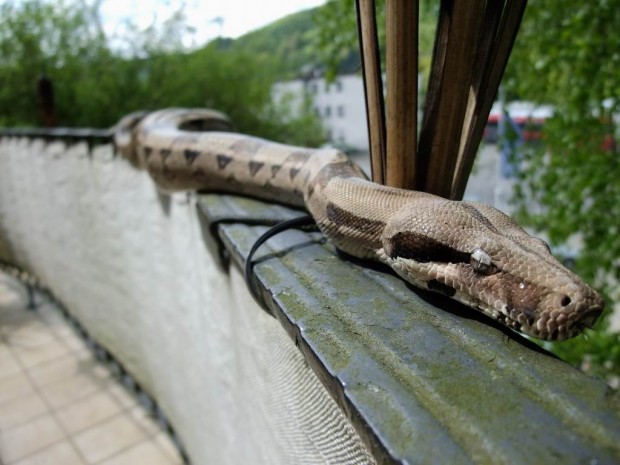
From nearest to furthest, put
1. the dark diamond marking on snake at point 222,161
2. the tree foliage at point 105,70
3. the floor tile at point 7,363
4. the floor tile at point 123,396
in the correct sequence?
1. the dark diamond marking on snake at point 222,161
2. the floor tile at point 123,396
3. the floor tile at point 7,363
4. the tree foliage at point 105,70

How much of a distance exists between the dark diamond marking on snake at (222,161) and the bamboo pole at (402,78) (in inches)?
43.8

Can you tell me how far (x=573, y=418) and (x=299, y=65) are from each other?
17223 millimetres

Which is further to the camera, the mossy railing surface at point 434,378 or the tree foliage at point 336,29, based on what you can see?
the tree foliage at point 336,29

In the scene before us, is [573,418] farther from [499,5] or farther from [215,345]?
[215,345]

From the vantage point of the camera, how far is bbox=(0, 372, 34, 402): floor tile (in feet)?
13.5

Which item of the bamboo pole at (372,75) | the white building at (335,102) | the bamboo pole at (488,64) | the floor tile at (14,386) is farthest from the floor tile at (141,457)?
the white building at (335,102)

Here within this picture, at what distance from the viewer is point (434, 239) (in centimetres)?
120

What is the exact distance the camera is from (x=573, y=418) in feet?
2.14

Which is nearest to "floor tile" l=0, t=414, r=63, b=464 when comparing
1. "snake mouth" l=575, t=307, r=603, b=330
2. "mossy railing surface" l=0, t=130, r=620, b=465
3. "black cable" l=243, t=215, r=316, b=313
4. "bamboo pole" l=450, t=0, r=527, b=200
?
"black cable" l=243, t=215, r=316, b=313

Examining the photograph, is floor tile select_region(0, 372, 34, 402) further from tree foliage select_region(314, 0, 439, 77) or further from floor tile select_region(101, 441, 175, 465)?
tree foliage select_region(314, 0, 439, 77)

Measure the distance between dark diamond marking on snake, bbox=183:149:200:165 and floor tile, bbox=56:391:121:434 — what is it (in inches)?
102

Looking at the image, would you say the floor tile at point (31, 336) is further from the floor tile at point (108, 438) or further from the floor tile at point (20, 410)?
the floor tile at point (108, 438)

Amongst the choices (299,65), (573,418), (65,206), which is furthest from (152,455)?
(299,65)

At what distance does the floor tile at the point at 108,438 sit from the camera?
3426mm
